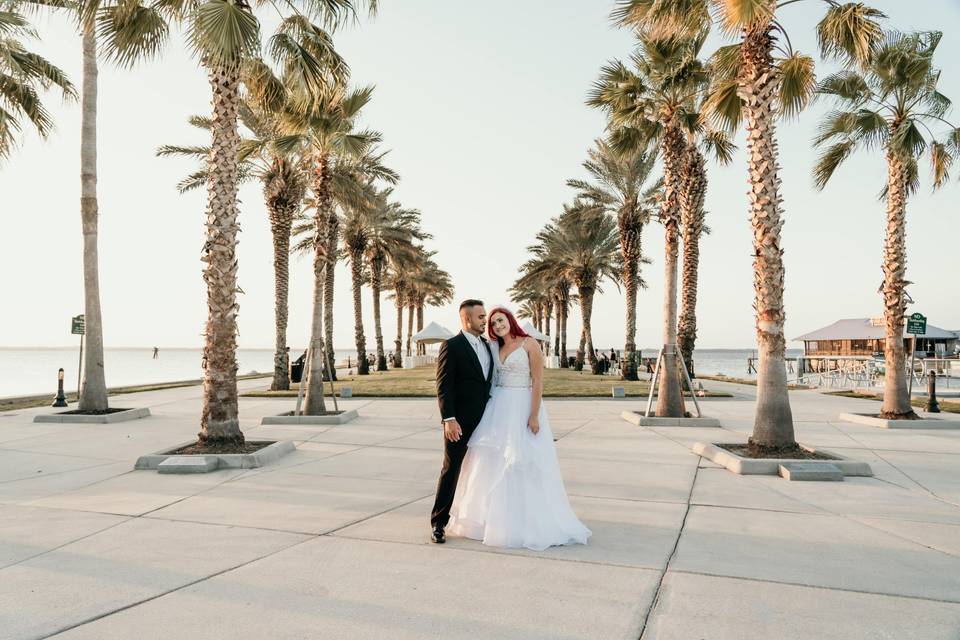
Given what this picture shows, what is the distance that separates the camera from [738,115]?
37.7 feet

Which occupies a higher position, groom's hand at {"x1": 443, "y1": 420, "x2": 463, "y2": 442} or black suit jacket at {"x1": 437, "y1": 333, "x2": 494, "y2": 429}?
black suit jacket at {"x1": 437, "y1": 333, "x2": 494, "y2": 429}

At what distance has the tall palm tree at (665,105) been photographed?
13883mm

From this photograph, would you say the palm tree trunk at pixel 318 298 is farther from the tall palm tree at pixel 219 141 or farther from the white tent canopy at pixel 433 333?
the white tent canopy at pixel 433 333

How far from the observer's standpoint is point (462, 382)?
4957 mm

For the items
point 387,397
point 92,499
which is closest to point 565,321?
point 387,397

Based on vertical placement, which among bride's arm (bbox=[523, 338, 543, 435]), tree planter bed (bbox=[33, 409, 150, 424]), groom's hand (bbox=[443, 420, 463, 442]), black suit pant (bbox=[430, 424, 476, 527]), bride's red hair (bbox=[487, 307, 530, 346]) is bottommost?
tree planter bed (bbox=[33, 409, 150, 424])

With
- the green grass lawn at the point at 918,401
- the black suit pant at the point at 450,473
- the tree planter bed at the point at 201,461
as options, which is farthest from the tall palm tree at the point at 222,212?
the green grass lawn at the point at 918,401

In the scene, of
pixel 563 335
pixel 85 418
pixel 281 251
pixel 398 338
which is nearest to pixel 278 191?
pixel 281 251

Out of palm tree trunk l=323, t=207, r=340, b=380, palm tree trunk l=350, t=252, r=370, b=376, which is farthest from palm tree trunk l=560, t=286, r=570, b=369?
palm tree trunk l=323, t=207, r=340, b=380

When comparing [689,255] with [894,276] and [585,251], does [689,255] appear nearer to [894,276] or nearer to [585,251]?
[894,276]

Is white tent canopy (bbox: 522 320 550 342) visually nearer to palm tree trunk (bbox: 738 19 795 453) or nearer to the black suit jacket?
the black suit jacket

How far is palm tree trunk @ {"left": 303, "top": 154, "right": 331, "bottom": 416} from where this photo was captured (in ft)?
42.7

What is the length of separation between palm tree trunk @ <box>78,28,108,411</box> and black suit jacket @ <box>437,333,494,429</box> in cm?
1185

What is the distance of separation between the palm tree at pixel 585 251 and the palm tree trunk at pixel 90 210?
77.7 ft
